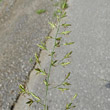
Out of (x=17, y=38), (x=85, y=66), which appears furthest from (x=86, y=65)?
(x=17, y=38)

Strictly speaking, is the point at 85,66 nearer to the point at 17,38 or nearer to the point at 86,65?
the point at 86,65

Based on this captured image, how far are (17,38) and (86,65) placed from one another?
1.89 m

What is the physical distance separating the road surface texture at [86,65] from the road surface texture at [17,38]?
24 centimetres

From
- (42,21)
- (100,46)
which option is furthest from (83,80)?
(42,21)

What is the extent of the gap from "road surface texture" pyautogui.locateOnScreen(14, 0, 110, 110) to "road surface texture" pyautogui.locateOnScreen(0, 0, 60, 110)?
236 millimetres

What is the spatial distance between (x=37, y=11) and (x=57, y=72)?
7.45ft

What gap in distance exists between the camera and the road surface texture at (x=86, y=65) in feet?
10.8

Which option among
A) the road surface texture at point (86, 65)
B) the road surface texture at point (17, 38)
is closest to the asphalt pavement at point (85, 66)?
the road surface texture at point (86, 65)

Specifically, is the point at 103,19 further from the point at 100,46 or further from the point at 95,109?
the point at 95,109

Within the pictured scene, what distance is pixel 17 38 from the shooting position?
4.68 m

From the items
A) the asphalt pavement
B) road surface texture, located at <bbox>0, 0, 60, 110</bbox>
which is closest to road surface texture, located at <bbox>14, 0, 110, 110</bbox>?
the asphalt pavement

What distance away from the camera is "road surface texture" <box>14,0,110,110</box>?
330 centimetres

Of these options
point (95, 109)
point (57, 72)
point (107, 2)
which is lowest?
point (95, 109)

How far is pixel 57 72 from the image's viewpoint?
3783 millimetres
